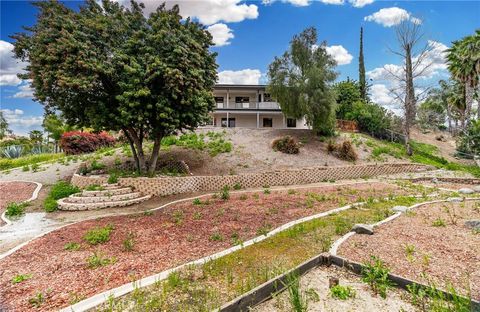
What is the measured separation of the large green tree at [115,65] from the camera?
12930mm

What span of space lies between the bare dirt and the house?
29900 mm

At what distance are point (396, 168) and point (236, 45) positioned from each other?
14655 mm

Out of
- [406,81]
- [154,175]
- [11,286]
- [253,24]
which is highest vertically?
[253,24]

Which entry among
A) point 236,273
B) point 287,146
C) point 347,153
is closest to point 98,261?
point 236,273

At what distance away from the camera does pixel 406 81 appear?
2447 centimetres

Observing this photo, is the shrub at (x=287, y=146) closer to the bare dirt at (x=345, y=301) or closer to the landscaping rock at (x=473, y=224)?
the landscaping rock at (x=473, y=224)

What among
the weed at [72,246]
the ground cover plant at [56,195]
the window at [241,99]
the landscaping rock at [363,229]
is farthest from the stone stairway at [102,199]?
the window at [241,99]

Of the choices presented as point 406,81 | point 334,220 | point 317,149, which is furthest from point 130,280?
point 406,81

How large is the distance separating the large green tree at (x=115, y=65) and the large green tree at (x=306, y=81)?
11.1 metres

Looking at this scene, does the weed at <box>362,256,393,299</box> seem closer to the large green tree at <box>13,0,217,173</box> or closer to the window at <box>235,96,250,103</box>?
the large green tree at <box>13,0,217,173</box>

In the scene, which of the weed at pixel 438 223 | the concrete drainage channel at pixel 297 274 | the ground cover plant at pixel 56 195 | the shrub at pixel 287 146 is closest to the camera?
the concrete drainage channel at pixel 297 274

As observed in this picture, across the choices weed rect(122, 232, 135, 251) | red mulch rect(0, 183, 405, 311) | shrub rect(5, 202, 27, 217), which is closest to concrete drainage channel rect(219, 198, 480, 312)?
red mulch rect(0, 183, 405, 311)

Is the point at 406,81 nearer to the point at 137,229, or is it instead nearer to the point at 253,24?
the point at 253,24

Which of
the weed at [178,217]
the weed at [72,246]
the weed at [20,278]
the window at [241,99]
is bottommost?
the weed at [20,278]
